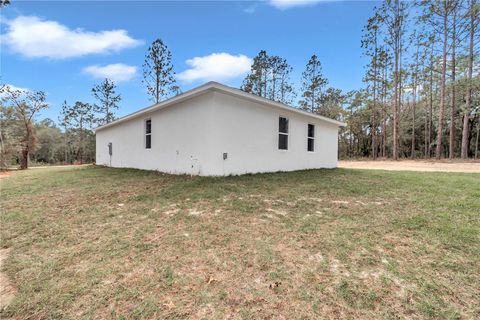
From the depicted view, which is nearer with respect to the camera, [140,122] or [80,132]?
[140,122]

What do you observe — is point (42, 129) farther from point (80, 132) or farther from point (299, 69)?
Result: point (299, 69)

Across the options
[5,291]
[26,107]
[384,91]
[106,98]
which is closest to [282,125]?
[5,291]

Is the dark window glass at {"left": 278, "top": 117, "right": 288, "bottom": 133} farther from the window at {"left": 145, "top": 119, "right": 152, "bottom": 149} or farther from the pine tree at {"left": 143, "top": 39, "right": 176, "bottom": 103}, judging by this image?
the pine tree at {"left": 143, "top": 39, "right": 176, "bottom": 103}

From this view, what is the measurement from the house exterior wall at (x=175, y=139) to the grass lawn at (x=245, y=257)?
239 centimetres

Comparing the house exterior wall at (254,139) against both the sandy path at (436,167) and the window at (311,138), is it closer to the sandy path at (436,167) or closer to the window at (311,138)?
the window at (311,138)

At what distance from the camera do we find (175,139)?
802cm

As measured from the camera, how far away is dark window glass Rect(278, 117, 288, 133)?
28.3 ft

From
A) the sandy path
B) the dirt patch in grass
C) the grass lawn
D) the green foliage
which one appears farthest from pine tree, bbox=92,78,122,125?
the dirt patch in grass

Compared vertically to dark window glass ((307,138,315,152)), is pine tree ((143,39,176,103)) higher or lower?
higher

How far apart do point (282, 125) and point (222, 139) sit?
2898mm

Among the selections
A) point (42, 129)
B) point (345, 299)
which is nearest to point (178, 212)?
point (345, 299)

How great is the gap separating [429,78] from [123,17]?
22.7m

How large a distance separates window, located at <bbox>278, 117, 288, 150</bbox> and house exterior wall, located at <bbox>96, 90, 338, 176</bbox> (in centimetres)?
18

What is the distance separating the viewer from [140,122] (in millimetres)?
10180
